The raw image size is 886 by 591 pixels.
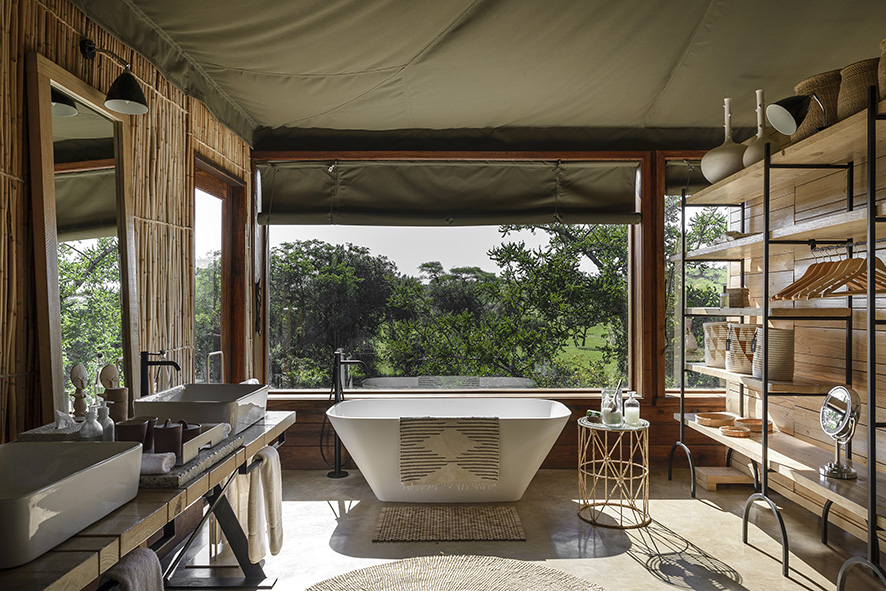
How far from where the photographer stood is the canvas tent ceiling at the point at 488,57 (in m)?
2.83

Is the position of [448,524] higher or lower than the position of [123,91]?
lower

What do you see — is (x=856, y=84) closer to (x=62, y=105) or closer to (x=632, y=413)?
(x=632, y=413)

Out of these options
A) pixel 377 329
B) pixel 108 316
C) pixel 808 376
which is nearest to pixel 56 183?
pixel 108 316

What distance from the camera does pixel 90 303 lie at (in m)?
2.52

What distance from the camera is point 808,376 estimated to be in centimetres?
356

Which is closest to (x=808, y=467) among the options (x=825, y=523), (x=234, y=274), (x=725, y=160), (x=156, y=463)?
(x=825, y=523)

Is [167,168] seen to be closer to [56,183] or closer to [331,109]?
[56,183]

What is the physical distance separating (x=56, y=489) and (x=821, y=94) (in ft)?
10.9

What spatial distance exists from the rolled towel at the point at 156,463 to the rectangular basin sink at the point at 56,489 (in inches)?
4.3

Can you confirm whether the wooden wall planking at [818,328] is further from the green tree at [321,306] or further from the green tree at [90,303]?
the green tree at [90,303]

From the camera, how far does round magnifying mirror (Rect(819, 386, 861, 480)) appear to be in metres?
2.72

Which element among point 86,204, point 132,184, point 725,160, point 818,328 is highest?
point 725,160

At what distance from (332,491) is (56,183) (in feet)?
8.66

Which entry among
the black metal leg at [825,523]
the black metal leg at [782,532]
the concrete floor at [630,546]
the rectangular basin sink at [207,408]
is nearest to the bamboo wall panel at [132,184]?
the rectangular basin sink at [207,408]
